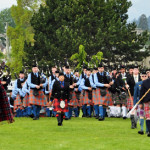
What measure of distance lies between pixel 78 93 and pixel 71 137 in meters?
7.52

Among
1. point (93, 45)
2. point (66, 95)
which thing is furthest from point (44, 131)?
point (93, 45)

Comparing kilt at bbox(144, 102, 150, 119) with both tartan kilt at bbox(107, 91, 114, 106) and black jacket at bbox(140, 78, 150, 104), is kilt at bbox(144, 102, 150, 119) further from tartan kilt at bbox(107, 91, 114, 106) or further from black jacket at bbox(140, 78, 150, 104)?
tartan kilt at bbox(107, 91, 114, 106)

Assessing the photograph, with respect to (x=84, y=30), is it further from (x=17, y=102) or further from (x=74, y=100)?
(x=74, y=100)

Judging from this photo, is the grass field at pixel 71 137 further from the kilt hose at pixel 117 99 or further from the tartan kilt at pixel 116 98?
the tartan kilt at pixel 116 98

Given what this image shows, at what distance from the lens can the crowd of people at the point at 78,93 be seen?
1430 centimetres

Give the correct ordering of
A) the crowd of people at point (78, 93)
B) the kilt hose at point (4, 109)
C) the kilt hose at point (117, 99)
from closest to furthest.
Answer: the kilt hose at point (4, 109) → the crowd of people at point (78, 93) → the kilt hose at point (117, 99)

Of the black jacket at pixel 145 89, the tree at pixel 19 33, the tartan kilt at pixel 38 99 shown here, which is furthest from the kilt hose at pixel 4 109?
the tree at pixel 19 33

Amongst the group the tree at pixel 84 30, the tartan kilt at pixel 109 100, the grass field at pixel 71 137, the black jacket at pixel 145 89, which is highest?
the tree at pixel 84 30

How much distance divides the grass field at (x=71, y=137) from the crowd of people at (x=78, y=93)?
0.90m

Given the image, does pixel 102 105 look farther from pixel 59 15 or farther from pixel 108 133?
pixel 59 15

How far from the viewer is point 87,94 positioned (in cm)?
1798

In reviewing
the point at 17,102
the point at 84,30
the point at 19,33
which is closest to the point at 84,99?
the point at 17,102

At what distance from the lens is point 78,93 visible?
1834 centimetres

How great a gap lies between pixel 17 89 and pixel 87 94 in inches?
103
